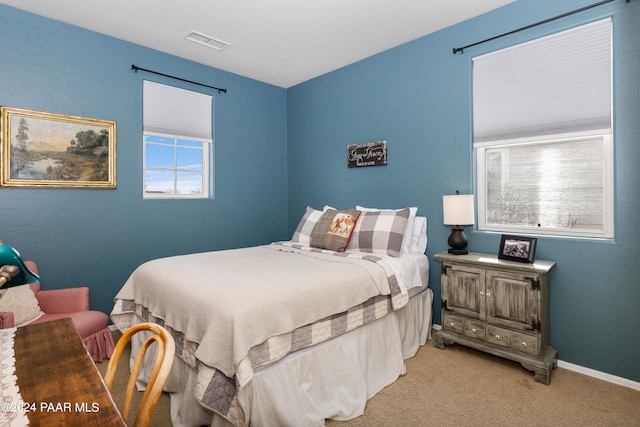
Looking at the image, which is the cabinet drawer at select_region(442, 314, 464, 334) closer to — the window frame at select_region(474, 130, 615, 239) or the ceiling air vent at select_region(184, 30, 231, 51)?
the window frame at select_region(474, 130, 615, 239)

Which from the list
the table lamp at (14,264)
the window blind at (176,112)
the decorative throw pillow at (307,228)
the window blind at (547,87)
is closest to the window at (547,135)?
the window blind at (547,87)

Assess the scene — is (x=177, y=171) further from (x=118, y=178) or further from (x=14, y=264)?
(x=14, y=264)

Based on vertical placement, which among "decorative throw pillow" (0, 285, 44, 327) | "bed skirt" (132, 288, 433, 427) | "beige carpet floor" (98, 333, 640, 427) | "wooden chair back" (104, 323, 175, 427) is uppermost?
"wooden chair back" (104, 323, 175, 427)

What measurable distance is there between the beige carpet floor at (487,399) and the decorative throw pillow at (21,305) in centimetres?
62

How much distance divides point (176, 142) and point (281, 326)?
2.95 m

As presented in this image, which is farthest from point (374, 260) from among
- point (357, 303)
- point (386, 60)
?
point (386, 60)

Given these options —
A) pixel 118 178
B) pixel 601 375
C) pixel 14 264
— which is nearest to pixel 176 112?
pixel 118 178

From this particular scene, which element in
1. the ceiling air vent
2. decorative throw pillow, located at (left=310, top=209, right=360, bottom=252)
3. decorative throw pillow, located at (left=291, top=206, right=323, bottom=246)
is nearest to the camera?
decorative throw pillow, located at (left=310, top=209, right=360, bottom=252)

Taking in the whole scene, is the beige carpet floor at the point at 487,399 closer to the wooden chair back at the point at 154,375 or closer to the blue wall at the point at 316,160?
A: the blue wall at the point at 316,160

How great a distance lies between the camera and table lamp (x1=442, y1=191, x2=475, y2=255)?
2811 millimetres

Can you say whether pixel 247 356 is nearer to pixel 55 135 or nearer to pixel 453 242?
pixel 453 242

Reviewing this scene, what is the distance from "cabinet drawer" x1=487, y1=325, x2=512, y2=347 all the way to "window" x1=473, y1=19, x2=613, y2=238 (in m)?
0.83

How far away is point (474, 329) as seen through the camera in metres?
2.61

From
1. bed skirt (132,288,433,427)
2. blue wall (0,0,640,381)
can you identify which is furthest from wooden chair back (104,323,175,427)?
blue wall (0,0,640,381)
